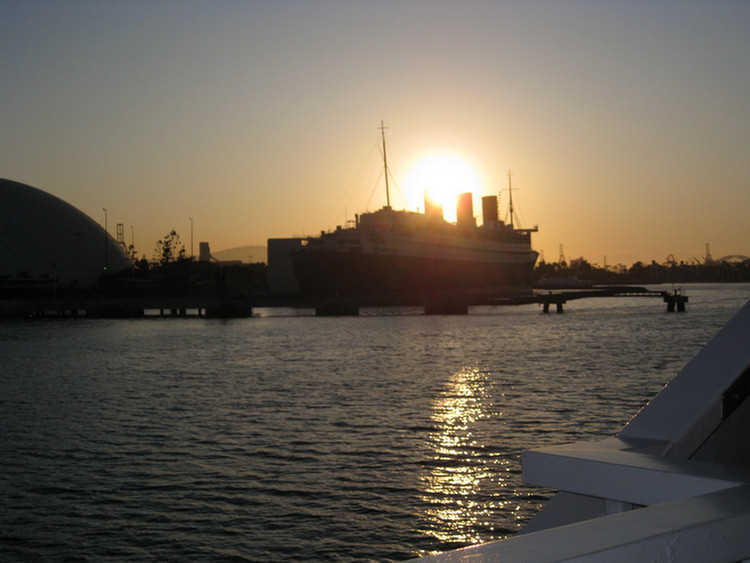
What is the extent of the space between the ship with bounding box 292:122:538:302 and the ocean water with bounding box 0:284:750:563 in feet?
151

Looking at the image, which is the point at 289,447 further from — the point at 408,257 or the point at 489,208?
the point at 489,208

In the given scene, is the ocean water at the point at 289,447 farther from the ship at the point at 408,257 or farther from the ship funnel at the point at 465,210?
the ship funnel at the point at 465,210

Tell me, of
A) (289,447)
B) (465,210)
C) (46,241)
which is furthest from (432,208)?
(289,447)

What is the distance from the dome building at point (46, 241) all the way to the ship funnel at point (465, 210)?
172ft

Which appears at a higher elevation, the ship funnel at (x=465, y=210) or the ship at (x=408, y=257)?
the ship funnel at (x=465, y=210)

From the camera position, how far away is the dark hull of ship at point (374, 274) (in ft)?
257

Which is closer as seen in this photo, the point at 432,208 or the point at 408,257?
the point at 408,257

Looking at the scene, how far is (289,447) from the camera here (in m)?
13.2

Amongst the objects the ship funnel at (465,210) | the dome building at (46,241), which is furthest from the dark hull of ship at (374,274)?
the dome building at (46,241)

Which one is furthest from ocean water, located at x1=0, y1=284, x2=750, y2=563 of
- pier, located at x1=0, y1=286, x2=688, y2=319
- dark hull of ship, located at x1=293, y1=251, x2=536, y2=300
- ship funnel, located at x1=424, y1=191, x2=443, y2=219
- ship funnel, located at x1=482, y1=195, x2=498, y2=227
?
ship funnel, located at x1=482, y1=195, x2=498, y2=227

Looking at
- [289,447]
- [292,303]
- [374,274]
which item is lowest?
[289,447]

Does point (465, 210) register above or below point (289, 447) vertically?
above

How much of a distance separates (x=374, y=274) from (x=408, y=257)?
20.8 feet

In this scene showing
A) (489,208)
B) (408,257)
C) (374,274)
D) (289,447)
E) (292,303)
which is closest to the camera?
(289,447)
